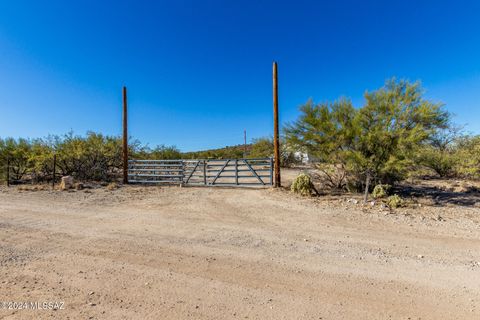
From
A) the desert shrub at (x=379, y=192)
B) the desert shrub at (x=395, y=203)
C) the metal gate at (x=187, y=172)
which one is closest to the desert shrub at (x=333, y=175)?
the desert shrub at (x=379, y=192)

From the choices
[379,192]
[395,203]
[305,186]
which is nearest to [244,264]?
[395,203]

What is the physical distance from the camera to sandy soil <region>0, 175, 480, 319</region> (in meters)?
2.62

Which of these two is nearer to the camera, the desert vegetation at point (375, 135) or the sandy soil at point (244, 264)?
the sandy soil at point (244, 264)

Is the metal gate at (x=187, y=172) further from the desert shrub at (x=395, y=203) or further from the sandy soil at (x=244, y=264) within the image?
the desert shrub at (x=395, y=203)

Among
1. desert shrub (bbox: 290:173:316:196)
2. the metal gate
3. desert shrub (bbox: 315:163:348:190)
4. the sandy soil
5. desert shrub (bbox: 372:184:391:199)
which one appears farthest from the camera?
the metal gate

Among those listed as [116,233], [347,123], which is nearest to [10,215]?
[116,233]

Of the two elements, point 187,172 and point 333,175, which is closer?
point 333,175

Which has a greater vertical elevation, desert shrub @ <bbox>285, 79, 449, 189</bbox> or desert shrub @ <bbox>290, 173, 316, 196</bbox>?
desert shrub @ <bbox>285, 79, 449, 189</bbox>

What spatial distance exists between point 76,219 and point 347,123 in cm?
914

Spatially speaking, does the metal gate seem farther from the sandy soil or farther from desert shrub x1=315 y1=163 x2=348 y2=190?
the sandy soil

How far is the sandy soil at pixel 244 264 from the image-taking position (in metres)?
2.62

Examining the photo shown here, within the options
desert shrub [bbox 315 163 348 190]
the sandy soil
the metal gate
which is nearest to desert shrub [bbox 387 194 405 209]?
the sandy soil

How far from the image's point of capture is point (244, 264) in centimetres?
368

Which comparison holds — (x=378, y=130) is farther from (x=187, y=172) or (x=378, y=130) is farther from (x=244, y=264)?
(x=187, y=172)
